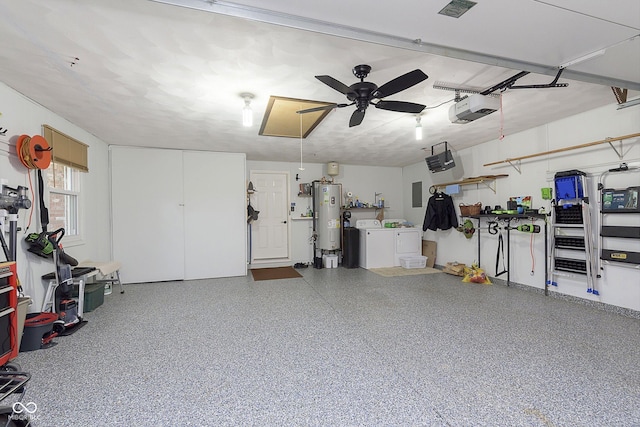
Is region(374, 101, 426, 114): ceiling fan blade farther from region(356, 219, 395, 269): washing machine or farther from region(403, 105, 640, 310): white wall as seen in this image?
region(356, 219, 395, 269): washing machine

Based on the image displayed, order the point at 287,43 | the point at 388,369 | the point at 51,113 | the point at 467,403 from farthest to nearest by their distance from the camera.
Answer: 1. the point at 51,113
2. the point at 388,369
3. the point at 287,43
4. the point at 467,403

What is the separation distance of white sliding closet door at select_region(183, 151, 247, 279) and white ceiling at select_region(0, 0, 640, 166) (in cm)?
183

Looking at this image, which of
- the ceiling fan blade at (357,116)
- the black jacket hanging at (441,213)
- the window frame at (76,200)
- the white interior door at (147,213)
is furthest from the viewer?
the black jacket hanging at (441,213)

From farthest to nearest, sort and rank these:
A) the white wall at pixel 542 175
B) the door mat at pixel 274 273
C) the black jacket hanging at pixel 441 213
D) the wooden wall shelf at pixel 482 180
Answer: the black jacket hanging at pixel 441 213 < the door mat at pixel 274 273 < the wooden wall shelf at pixel 482 180 < the white wall at pixel 542 175

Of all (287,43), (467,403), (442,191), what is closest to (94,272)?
(287,43)

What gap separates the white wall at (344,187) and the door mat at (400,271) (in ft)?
4.87

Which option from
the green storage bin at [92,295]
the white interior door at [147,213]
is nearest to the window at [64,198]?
the green storage bin at [92,295]

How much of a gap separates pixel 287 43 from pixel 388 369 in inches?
101

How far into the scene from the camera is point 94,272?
3740mm

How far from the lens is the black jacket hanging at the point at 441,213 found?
596cm

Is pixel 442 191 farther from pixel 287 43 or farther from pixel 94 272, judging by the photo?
pixel 94 272

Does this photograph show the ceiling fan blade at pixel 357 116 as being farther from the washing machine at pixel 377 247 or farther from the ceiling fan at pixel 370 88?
the washing machine at pixel 377 247

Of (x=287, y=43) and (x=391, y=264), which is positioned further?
(x=391, y=264)

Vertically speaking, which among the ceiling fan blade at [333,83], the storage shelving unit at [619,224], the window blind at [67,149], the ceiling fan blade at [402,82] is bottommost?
the storage shelving unit at [619,224]
